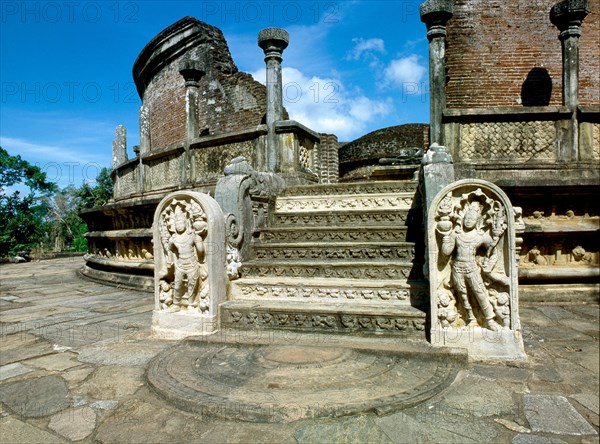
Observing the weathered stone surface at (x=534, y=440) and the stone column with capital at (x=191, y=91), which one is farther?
the stone column with capital at (x=191, y=91)

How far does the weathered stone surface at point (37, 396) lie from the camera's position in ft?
8.22

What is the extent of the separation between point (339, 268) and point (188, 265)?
1447 mm

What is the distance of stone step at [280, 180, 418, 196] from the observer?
18.6 feet

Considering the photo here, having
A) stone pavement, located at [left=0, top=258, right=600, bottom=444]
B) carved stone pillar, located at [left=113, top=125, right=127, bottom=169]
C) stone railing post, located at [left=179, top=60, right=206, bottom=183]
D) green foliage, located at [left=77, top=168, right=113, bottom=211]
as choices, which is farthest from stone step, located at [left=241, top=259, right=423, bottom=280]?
green foliage, located at [left=77, top=168, right=113, bottom=211]

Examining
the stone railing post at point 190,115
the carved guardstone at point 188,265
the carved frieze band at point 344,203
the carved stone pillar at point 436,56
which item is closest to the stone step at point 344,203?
the carved frieze band at point 344,203

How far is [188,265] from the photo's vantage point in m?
3.83

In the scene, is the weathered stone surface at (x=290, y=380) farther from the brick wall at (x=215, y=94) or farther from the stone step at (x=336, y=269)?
the brick wall at (x=215, y=94)

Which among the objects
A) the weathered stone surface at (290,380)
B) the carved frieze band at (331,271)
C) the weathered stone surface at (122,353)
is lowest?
the weathered stone surface at (122,353)

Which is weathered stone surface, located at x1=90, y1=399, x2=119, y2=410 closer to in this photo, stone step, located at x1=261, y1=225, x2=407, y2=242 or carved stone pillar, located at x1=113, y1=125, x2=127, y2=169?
stone step, located at x1=261, y1=225, x2=407, y2=242

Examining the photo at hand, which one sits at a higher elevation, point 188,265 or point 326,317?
point 188,265

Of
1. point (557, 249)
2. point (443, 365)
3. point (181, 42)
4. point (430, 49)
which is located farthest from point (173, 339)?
point (181, 42)

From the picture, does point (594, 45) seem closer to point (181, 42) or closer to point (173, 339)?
point (173, 339)

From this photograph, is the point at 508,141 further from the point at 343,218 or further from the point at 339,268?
the point at 339,268

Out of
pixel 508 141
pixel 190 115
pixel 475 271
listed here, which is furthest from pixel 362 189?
pixel 190 115
